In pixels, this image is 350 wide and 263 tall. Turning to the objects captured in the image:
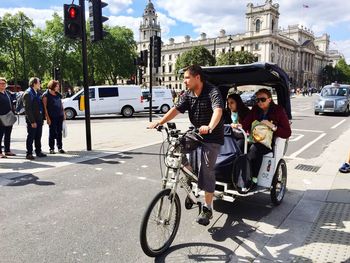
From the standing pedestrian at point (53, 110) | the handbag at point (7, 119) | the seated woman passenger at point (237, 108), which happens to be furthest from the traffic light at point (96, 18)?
the seated woman passenger at point (237, 108)

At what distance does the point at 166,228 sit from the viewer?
361 cm

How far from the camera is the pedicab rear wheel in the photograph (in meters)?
4.90

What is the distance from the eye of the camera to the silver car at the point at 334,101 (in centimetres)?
2105

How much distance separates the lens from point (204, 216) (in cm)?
393

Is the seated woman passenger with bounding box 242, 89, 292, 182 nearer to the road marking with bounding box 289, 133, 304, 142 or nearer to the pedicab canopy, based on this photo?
the pedicab canopy

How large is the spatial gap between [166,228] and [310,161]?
5.58 m

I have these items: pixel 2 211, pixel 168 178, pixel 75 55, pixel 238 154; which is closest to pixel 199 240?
pixel 168 178

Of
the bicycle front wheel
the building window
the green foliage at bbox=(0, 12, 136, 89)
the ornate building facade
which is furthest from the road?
the building window

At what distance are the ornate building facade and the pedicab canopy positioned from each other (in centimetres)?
8578

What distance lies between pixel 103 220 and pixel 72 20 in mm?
5560

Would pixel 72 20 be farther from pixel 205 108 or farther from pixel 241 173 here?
pixel 241 173

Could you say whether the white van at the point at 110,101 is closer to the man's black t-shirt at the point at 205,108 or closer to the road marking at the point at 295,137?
the road marking at the point at 295,137

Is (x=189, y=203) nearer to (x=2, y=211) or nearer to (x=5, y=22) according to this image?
(x=2, y=211)

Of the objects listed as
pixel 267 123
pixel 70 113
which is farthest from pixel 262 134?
pixel 70 113
